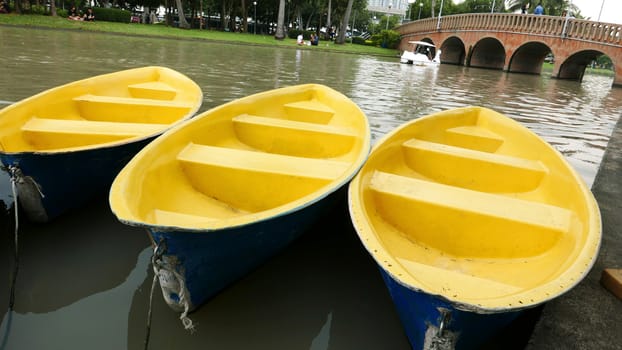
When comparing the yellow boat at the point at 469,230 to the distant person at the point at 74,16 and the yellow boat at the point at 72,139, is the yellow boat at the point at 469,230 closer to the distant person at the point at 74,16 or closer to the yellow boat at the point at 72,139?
the yellow boat at the point at 72,139

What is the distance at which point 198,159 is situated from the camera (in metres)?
3.42

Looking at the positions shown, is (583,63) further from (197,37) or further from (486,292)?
(486,292)

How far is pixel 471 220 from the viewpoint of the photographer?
2.79 m

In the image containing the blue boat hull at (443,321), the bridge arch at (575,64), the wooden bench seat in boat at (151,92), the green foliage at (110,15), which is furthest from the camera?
the green foliage at (110,15)

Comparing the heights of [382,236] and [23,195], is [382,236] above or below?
above

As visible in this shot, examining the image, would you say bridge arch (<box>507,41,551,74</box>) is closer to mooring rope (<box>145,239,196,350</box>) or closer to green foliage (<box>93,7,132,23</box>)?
green foliage (<box>93,7,132,23</box>)

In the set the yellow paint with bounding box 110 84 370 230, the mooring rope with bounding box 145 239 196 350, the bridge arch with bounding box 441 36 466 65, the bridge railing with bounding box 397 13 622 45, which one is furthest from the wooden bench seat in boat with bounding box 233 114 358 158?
the bridge arch with bounding box 441 36 466 65

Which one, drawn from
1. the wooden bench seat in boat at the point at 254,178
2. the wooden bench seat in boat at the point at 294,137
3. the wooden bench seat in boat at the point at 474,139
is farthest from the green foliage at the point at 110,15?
the wooden bench seat in boat at the point at 474,139

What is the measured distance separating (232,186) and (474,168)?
87.0 inches

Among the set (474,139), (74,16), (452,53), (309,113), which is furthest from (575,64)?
(74,16)

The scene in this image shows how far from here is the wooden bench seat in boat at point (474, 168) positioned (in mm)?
3684

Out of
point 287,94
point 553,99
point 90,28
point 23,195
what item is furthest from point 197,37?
point 23,195

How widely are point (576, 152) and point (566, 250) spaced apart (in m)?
5.50

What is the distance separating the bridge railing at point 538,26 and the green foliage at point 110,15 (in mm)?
26870
